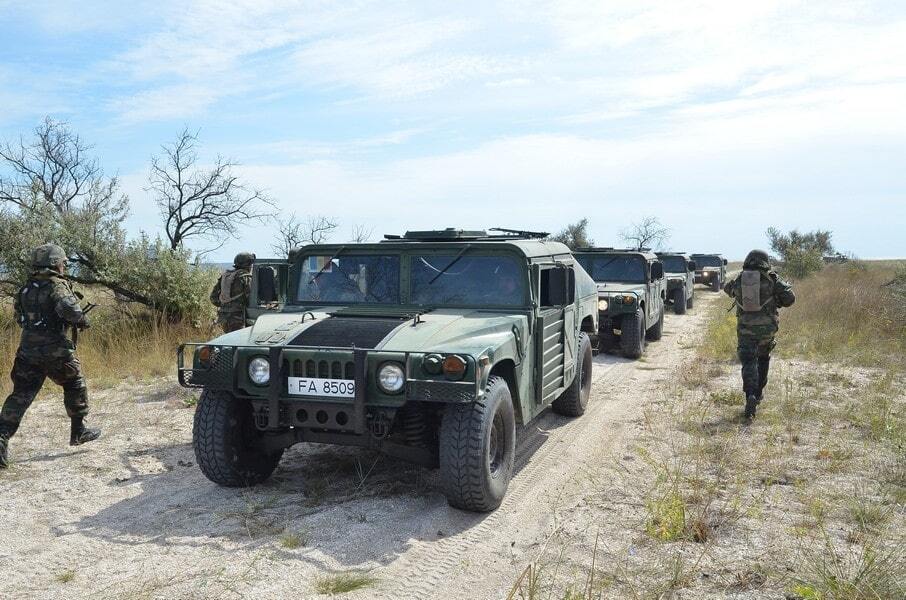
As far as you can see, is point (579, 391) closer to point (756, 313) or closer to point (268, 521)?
point (756, 313)

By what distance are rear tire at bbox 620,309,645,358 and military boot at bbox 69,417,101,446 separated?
7063mm

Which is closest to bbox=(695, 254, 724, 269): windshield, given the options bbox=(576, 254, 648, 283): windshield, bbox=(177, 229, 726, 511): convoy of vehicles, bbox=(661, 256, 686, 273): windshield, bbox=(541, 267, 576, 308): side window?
bbox=(661, 256, 686, 273): windshield

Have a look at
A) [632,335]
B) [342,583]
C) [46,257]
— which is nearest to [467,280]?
[342,583]

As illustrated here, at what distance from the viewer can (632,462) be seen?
5645 mm

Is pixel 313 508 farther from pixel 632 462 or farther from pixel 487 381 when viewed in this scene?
pixel 632 462

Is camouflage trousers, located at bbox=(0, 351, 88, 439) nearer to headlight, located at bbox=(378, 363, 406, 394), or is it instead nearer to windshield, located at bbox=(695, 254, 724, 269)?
headlight, located at bbox=(378, 363, 406, 394)

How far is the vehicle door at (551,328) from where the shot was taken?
5.40 meters

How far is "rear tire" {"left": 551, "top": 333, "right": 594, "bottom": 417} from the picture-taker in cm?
695

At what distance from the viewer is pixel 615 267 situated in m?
12.2

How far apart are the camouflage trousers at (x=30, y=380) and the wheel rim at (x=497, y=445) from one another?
3.50 meters

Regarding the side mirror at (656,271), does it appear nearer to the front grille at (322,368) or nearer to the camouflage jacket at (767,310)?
the camouflage jacket at (767,310)

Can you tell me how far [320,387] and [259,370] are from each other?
409 mm

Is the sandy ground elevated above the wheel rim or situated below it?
below

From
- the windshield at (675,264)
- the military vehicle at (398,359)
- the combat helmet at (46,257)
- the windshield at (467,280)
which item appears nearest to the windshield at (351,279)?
the military vehicle at (398,359)
